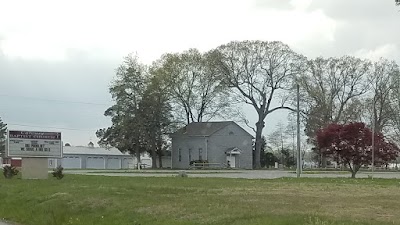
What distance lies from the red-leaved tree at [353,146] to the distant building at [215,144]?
42.6m

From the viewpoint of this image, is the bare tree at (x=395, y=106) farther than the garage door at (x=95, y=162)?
No

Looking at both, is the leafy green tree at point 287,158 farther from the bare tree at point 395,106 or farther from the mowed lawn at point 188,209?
the mowed lawn at point 188,209

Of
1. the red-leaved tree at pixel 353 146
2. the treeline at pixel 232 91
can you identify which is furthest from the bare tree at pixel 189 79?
the red-leaved tree at pixel 353 146

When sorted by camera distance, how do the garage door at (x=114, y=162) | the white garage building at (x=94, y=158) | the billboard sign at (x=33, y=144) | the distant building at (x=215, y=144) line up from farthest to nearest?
the garage door at (x=114, y=162) → the white garage building at (x=94, y=158) → the distant building at (x=215, y=144) → the billboard sign at (x=33, y=144)

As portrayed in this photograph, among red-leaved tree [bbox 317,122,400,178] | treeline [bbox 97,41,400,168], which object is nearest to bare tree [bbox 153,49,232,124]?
treeline [bbox 97,41,400,168]

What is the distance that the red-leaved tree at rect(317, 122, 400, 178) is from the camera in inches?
1724

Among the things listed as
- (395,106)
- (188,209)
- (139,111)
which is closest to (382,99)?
(395,106)

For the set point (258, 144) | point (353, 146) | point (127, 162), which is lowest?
point (127, 162)

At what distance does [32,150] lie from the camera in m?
45.2

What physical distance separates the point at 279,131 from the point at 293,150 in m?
4.81

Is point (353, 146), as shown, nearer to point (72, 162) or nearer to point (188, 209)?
point (188, 209)

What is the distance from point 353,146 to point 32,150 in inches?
851

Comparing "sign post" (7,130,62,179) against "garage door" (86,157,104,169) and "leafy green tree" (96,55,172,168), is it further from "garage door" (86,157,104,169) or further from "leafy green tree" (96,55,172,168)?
"garage door" (86,157,104,169)

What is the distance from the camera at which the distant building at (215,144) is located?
8800 centimetres
